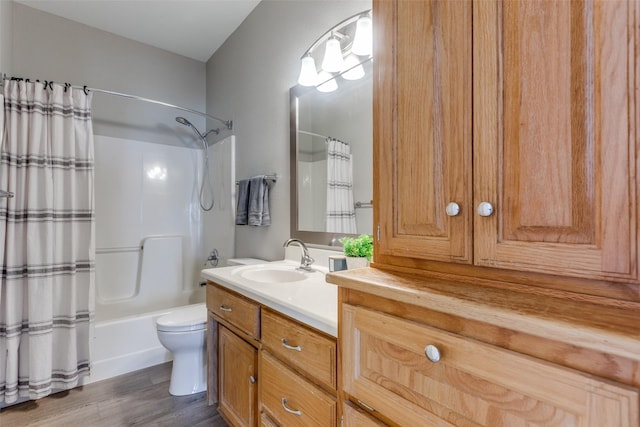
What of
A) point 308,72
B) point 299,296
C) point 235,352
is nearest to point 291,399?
point 299,296

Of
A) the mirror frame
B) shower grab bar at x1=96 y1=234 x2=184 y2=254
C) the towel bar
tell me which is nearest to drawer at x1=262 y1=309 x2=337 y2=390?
the mirror frame

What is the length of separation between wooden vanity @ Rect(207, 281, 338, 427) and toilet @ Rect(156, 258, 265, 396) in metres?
0.34

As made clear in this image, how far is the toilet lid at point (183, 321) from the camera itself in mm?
1846

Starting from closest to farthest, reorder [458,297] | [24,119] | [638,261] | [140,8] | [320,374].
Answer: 1. [638,261]
2. [458,297]
3. [320,374]
4. [24,119]
5. [140,8]

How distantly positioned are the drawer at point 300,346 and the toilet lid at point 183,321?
93 centimetres

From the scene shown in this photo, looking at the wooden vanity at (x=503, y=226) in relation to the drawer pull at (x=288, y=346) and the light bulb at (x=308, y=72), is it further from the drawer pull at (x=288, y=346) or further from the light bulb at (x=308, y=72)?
the light bulb at (x=308, y=72)

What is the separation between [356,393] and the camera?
0.77 metres

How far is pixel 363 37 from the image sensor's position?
1473mm

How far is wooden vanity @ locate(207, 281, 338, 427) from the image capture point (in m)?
0.90

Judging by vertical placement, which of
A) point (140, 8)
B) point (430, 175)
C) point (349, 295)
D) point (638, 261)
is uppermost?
point (140, 8)

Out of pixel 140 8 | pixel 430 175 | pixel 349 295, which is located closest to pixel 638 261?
pixel 430 175

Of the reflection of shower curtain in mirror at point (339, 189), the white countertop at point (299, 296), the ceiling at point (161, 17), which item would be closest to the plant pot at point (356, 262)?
the white countertop at point (299, 296)

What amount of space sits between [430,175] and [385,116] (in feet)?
0.71

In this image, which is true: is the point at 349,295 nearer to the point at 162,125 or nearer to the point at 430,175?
the point at 430,175
